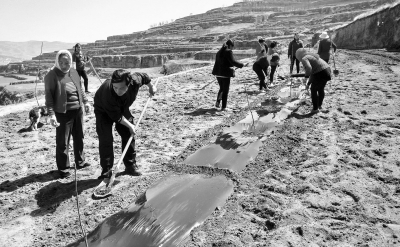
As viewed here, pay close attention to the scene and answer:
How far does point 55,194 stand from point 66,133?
0.85 meters

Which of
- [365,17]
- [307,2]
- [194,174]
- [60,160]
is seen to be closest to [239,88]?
[194,174]

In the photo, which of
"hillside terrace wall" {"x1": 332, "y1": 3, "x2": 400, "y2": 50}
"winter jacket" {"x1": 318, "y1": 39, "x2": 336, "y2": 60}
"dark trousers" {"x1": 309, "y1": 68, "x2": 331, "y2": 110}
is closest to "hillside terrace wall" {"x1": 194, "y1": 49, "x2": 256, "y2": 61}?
"hillside terrace wall" {"x1": 332, "y1": 3, "x2": 400, "y2": 50}

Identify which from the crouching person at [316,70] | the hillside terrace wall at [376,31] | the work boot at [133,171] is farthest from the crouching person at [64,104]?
the hillside terrace wall at [376,31]

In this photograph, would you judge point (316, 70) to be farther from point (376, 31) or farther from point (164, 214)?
point (376, 31)

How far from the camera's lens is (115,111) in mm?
3436

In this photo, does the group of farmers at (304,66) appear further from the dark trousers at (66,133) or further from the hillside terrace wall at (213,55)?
the hillside terrace wall at (213,55)

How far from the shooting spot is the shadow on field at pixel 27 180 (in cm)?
394

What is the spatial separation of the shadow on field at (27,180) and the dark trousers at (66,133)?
24 centimetres

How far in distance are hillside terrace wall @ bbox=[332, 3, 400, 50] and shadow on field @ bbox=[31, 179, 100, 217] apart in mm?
16771

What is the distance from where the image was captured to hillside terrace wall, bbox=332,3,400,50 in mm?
15586

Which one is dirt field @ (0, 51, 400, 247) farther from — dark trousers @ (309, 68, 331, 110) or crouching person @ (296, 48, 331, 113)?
crouching person @ (296, 48, 331, 113)

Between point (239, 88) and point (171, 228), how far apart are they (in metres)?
7.18

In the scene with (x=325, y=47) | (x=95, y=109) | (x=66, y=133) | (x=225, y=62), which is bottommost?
(x=66, y=133)

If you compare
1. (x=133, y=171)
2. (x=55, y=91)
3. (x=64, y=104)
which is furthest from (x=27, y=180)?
(x=133, y=171)
